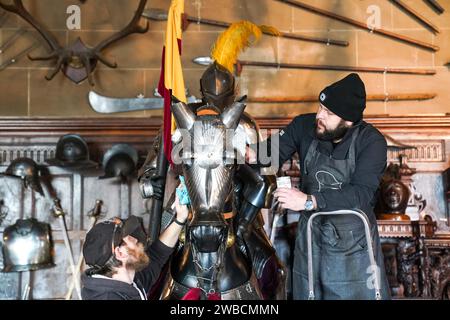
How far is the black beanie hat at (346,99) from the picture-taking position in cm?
281

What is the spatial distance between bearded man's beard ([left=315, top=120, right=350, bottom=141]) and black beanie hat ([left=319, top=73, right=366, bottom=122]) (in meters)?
0.04

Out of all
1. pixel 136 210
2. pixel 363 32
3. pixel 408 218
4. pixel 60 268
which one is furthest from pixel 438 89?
pixel 60 268

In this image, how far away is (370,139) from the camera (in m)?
2.85

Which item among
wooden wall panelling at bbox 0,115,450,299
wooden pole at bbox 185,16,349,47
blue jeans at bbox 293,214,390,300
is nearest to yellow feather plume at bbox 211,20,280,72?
blue jeans at bbox 293,214,390,300

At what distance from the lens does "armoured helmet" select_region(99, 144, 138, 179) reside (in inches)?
217

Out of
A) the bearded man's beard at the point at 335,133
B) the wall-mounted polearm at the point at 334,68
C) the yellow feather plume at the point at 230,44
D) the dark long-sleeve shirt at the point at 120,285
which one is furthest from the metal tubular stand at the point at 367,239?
the wall-mounted polearm at the point at 334,68

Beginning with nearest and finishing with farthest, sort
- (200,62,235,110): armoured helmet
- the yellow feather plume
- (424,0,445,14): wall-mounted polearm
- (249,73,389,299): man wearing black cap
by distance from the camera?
1. (249,73,389,299): man wearing black cap
2. (200,62,235,110): armoured helmet
3. the yellow feather plume
4. (424,0,445,14): wall-mounted polearm

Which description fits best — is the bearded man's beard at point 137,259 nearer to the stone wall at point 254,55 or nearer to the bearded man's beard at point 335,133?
the bearded man's beard at point 335,133

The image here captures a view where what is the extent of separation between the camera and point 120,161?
5535 mm

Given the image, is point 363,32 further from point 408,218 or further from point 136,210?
point 136,210

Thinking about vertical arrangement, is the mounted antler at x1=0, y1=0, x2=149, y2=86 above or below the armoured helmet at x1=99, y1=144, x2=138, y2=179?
above

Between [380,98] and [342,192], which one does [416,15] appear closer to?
[380,98]

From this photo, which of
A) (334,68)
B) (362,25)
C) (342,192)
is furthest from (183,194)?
(362,25)

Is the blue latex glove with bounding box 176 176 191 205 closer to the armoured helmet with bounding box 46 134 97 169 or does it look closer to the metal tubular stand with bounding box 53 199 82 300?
the armoured helmet with bounding box 46 134 97 169
